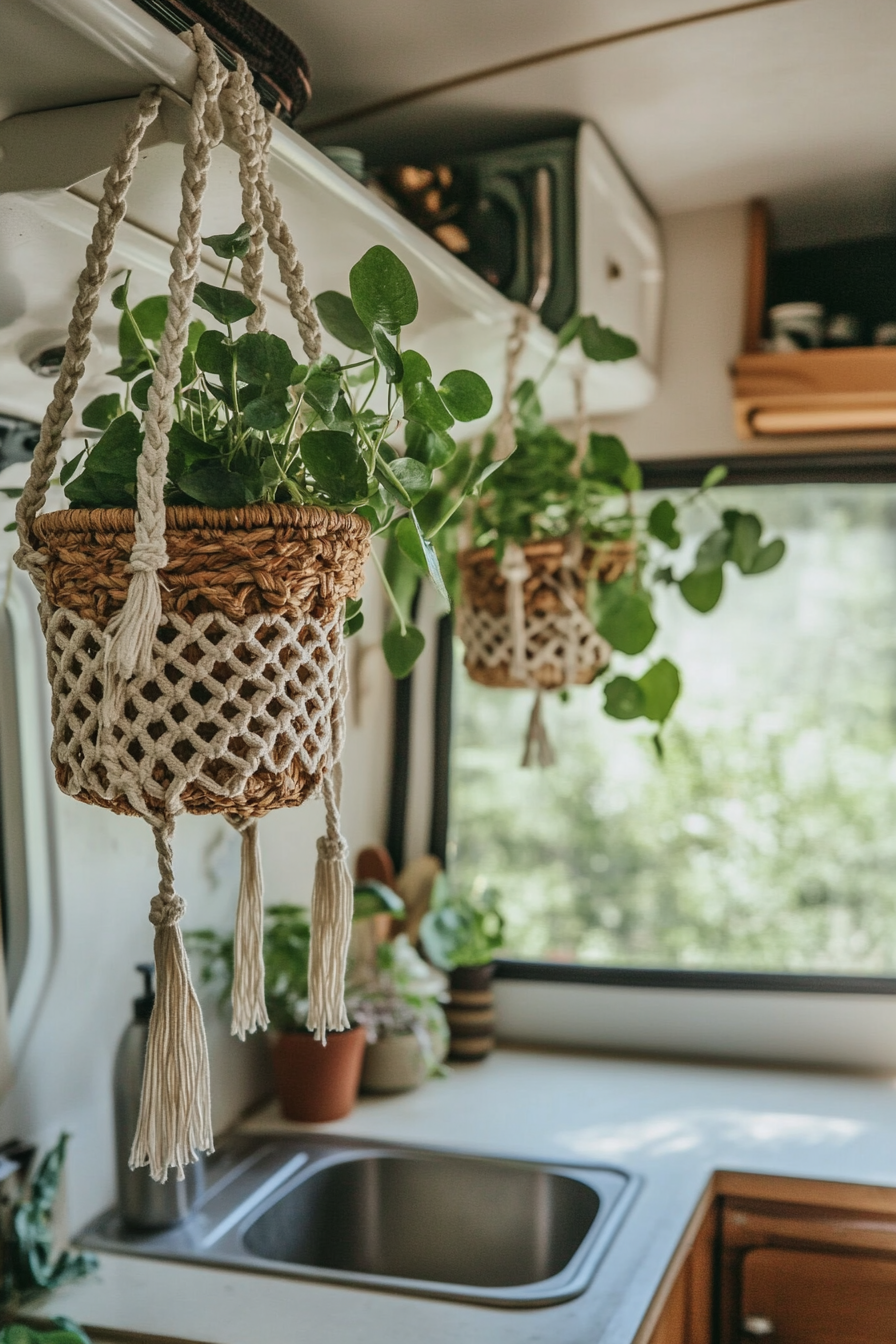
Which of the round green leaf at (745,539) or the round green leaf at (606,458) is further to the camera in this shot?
the round green leaf at (745,539)

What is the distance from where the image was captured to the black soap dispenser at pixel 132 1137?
1.40 meters

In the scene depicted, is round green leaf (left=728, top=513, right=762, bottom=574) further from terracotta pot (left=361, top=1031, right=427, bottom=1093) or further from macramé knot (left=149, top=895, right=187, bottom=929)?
macramé knot (left=149, top=895, right=187, bottom=929)

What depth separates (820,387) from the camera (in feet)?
6.10

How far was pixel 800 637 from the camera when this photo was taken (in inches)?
85.4

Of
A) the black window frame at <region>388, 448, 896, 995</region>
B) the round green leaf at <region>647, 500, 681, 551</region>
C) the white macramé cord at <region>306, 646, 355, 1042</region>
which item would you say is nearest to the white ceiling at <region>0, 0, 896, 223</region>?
the black window frame at <region>388, 448, 896, 995</region>

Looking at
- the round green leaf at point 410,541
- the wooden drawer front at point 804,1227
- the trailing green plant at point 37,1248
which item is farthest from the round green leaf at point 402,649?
the wooden drawer front at point 804,1227

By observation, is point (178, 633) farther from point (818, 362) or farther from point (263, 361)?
point (818, 362)

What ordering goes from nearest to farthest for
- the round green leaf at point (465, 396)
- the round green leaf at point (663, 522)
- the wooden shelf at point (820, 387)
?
1. the round green leaf at point (465, 396)
2. the round green leaf at point (663, 522)
3. the wooden shelf at point (820, 387)

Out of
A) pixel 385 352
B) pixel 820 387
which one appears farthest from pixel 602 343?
pixel 820 387

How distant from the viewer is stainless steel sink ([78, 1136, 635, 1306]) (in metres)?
1.52

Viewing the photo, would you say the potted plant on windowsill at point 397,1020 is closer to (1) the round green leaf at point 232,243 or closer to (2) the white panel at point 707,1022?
(2) the white panel at point 707,1022

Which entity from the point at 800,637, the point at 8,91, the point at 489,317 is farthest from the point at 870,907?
the point at 8,91

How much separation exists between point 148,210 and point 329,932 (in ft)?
1.86

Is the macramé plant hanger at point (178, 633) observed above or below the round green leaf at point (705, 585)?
below
